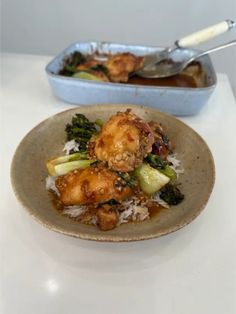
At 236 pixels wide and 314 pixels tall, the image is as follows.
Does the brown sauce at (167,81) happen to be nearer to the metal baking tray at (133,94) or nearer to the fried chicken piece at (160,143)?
the metal baking tray at (133,94)

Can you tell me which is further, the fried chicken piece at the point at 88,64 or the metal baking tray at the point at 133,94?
the fried chicken piece at the point at 88,64

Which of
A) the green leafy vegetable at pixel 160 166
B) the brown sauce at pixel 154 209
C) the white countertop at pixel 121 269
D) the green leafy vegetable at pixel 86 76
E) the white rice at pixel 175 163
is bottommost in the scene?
the white countertop at pixel 121 269

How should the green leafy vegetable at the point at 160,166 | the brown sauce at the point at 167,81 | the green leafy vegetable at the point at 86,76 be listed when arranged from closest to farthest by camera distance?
the green leafy vegetable at the point at 160,166, the green leafy vegetable at the point at 86,76, the brown sauce at the point at 167,81

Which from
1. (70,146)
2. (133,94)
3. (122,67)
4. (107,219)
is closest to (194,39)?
(122,67)

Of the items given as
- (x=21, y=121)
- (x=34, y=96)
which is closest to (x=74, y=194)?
(x=21, y=121)

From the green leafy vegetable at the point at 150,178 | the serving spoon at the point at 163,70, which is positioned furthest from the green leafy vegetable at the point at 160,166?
the serving spoon at the point at 163,70

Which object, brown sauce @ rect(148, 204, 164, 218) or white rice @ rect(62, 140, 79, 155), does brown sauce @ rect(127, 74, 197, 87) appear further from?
brown sauce @ rect(148, 204, 164, 218)
